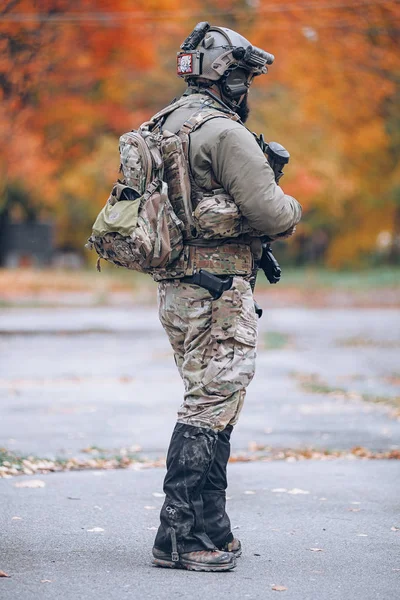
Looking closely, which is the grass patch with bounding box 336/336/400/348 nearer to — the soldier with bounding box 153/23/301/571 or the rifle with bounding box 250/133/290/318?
the rifle with bounding box 250/133/290/318

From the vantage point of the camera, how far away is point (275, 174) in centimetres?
472

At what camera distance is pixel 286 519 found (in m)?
5.40

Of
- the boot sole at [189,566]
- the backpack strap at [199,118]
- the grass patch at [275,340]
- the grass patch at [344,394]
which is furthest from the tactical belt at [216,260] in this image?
the grass patch at [275,340]

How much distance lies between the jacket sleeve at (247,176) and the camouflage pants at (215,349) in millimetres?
325

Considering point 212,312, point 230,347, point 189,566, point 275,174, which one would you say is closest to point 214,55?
point 275,174

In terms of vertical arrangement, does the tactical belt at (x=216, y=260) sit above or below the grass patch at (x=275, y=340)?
above

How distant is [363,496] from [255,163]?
7.91 feet

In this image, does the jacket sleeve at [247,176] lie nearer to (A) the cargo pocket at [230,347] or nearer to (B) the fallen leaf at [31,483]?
(A) the cargo pocket at [230,347]

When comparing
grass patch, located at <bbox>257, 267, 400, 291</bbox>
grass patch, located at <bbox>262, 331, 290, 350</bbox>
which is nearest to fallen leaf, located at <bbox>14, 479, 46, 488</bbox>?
grass patch, located at <bbox>262, 331, 290, 350</bbox>

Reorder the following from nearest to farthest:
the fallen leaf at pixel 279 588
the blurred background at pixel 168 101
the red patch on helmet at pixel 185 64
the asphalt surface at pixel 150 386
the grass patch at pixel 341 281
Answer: the fallen leaf at pixel 279 588 → the red patch on helmet at pixel 185 64 → the asphalt surface at pixel 150 386 → the blurred background at pixel 168 101 → the grass patch at pixel 341 281

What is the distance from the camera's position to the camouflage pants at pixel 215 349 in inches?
175

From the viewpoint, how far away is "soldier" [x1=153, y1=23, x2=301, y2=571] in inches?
173

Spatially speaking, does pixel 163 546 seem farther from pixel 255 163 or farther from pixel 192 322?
pixel 255 163

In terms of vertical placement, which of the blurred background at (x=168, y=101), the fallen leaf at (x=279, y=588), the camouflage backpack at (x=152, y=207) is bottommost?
the fallen leaf at (x=279, y=588)
